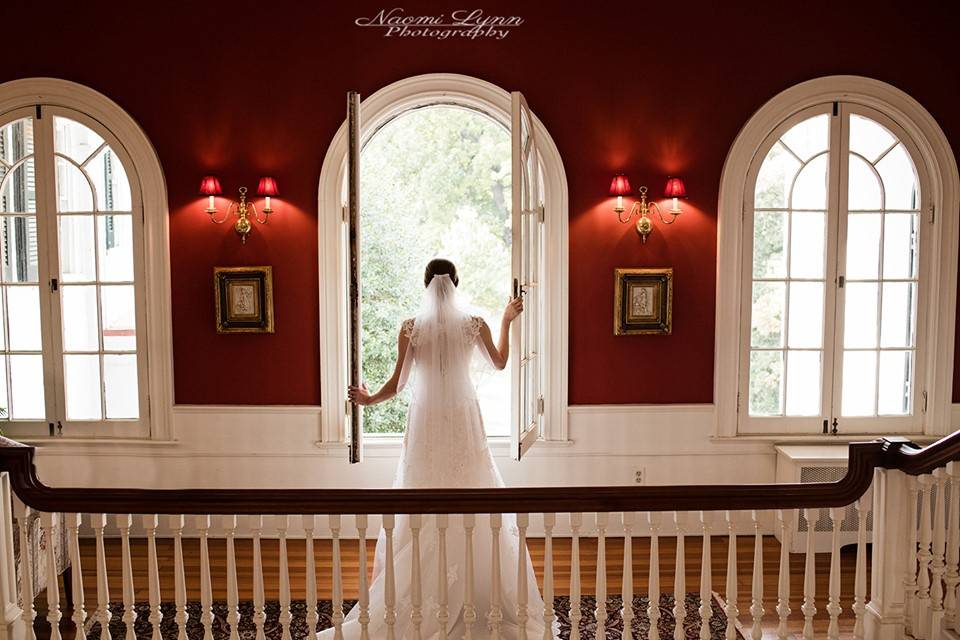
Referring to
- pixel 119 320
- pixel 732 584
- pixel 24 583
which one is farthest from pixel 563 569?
pixel 119 320

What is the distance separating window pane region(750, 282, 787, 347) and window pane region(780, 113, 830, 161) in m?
0.92

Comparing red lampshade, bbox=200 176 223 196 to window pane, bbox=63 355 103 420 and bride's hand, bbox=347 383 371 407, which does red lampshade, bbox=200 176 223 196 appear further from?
bride's hand, bbox=347 383 371 407

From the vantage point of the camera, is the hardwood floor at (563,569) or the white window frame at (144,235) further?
the white window frame at (144,235)

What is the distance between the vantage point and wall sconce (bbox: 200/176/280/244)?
17.0ft

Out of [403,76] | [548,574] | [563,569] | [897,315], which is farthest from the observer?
[897,315]

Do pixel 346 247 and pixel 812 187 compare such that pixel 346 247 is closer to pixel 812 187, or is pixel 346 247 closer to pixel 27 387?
pixel 27 387

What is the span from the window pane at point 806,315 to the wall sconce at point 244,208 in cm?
363

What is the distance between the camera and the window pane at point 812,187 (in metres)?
5.38

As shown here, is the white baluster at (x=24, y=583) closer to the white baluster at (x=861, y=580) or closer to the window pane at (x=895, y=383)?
the white baluster at (x=861, y=580)

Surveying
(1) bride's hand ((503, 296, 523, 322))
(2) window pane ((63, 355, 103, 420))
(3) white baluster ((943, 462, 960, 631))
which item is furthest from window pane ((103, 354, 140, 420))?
(3) white baluster ((943, 462, 960, 631))

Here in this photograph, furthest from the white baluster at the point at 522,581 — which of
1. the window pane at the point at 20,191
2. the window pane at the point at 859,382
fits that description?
the window pane at the point at 20,191

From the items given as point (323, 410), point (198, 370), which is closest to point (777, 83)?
point (323, 410)

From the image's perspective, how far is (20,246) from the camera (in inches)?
210

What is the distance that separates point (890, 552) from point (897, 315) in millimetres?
2913
